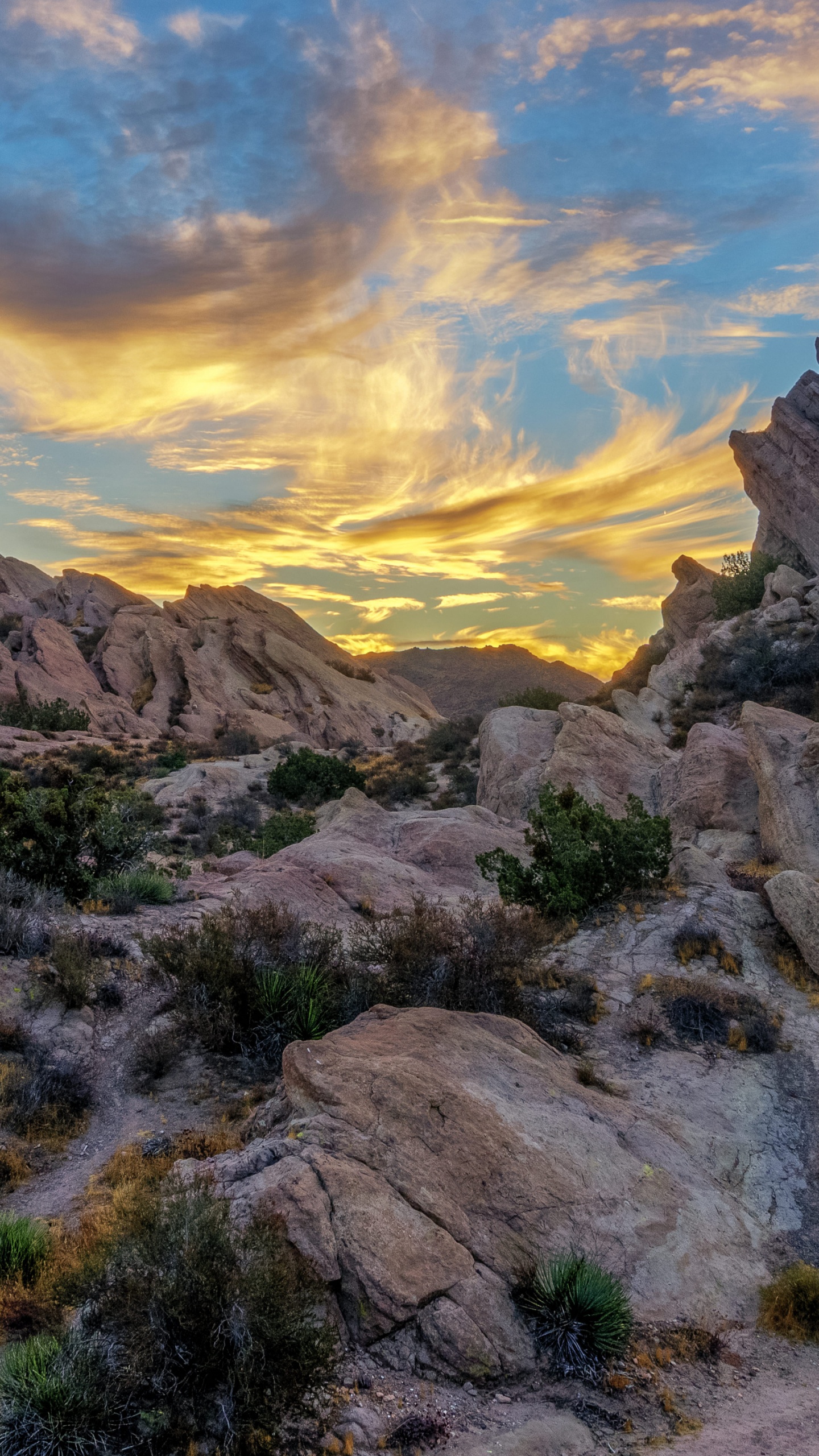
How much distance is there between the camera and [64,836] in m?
13.0

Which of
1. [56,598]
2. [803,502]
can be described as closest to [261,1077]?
[803,502]

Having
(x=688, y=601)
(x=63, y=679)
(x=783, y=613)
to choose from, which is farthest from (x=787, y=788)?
(x=63, y=679)

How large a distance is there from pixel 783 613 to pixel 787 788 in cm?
2240

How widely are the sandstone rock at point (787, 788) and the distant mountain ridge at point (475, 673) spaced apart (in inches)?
3765

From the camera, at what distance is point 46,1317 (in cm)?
454

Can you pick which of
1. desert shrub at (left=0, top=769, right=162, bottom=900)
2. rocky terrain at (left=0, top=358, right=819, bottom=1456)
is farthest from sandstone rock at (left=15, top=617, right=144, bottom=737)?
desert shrub at (left=0, top=769, right=162, bottom=900)

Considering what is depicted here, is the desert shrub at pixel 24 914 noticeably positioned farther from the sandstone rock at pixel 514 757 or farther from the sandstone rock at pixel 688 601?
the sandstone rock at pixel 688 601

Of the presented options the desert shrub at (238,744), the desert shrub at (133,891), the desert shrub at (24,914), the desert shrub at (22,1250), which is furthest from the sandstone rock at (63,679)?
the desert shrub at (22,1250)

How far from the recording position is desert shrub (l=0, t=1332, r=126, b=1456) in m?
3.69

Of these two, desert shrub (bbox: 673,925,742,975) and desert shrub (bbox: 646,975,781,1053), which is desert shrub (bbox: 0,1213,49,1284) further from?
desert shrub (bbox: 673,925,742,975)

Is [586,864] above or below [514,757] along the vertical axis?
below

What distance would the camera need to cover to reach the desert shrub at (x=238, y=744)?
148ft

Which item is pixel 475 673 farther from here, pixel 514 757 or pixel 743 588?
pixel 514 757

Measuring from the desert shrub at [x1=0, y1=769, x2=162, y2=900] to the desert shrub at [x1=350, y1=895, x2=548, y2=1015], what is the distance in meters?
5.18
